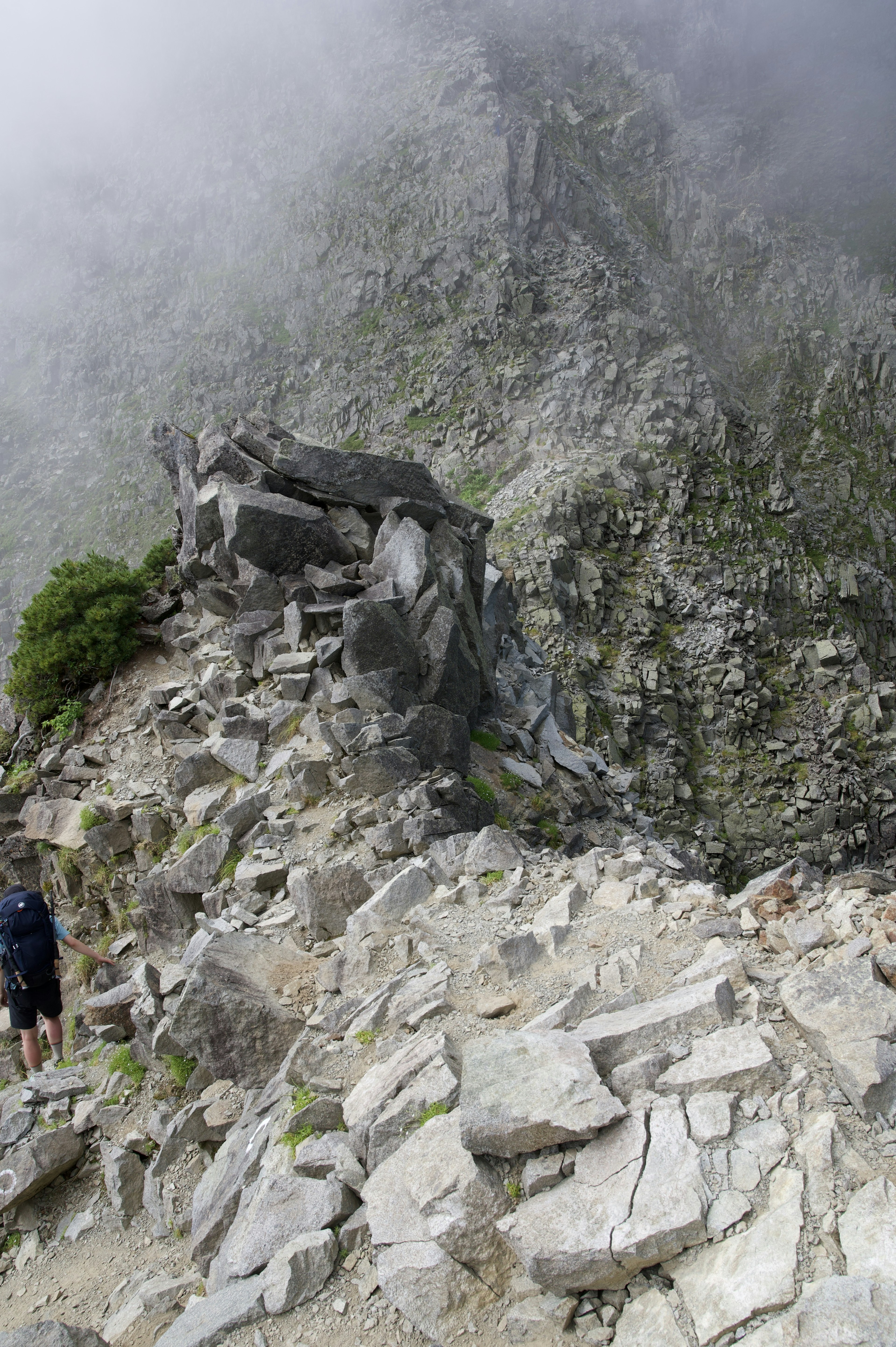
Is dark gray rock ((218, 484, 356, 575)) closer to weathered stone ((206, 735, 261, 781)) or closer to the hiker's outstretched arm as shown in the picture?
weathered stone ((206, 735, 261, 781))

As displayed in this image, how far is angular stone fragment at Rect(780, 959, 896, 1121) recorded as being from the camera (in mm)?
4047

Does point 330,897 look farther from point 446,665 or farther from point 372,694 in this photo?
point 446,665

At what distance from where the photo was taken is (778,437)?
55281mm

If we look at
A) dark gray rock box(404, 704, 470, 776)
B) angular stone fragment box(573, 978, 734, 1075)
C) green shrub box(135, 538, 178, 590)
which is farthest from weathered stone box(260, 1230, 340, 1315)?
green shrub box(135, 538, 178, 590)

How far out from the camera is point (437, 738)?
11.4 meters

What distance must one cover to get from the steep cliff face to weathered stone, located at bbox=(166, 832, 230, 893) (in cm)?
944

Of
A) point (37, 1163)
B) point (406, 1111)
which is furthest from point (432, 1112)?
point (37, 1163)

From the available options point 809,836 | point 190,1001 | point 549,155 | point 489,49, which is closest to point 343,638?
point 190,1001

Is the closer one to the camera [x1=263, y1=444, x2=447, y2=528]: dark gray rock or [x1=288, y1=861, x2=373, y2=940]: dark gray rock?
[x1=288, y1=861, x2=373, y2=940]: dark gray rock

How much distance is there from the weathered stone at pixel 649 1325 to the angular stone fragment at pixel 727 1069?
3.50ft

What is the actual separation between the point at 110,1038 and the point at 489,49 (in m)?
93.8

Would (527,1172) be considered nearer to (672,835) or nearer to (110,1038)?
(110,1038)

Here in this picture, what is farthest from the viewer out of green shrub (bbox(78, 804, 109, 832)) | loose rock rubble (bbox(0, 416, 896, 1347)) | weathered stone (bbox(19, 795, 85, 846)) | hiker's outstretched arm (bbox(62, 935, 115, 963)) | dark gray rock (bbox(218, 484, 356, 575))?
dark gray rock (bbox(218, 484, 356, 575))

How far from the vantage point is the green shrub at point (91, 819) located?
11773mm
